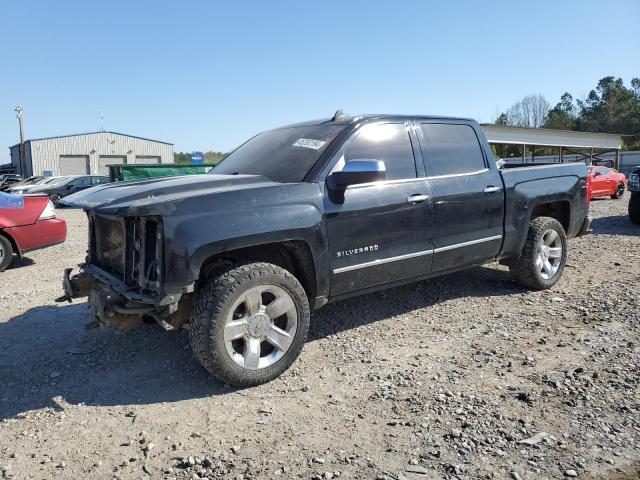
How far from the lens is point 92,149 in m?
47.3

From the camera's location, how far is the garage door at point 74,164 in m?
45.9

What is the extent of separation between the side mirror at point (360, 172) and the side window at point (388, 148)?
338mm

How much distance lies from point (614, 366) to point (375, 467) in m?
2.19

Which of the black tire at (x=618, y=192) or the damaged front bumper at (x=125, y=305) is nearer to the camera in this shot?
the damaged front bumper at (x=125, y=305)

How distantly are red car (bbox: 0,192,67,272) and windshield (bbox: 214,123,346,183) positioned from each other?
4288 millimetres

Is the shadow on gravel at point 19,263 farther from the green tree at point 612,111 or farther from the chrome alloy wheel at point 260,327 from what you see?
the green tree at point 612,111

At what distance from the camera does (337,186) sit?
378 centimetres

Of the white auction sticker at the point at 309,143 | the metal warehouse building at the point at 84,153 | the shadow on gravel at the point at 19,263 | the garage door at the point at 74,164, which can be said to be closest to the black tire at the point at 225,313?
the white auction sticker at the point at 309,143

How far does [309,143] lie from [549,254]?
127 inches

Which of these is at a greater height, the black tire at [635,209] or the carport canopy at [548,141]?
the carport canopy at [548,141]

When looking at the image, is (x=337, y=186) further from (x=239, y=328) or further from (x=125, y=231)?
(x=125, y=231)

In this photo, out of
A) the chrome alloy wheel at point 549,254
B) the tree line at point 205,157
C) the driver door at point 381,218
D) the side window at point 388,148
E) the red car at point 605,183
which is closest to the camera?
the driver door at point 381,218

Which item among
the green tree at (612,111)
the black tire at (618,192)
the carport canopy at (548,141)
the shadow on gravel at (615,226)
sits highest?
the green tree at (612,111)

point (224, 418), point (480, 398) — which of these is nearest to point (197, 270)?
point (224, 418)
